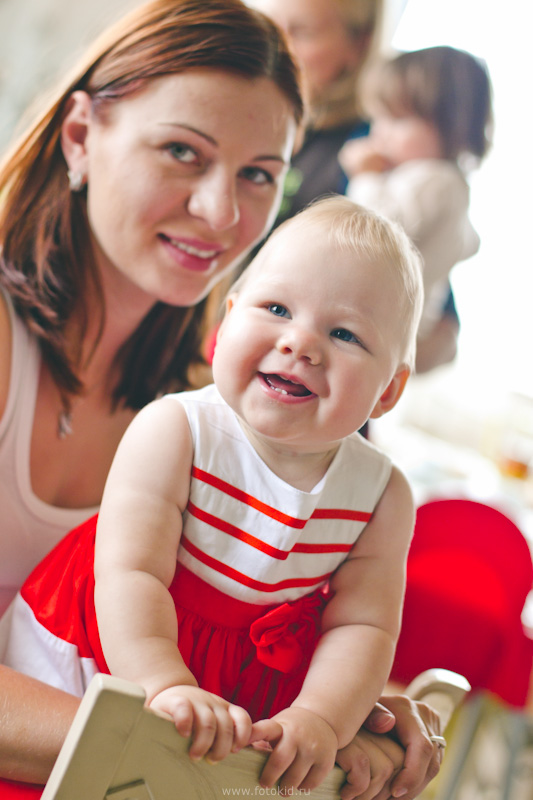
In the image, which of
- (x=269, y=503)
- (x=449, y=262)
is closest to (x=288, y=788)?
(x=269, y=503)

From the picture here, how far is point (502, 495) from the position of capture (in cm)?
257

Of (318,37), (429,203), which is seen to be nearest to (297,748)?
(429,203)

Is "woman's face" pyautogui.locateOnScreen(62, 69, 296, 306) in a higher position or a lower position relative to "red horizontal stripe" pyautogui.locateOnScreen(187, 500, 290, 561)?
higher

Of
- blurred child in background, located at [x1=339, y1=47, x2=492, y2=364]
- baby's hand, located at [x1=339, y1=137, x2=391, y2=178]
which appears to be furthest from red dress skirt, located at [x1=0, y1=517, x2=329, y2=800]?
baby's hand, located at [x1=339, y1=137, x2=391, y2=178]

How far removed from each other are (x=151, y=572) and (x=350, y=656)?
18cm

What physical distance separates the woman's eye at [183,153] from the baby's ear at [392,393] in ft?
1.05


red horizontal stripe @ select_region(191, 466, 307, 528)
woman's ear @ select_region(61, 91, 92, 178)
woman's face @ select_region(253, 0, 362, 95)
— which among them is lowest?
red horizontal stripe @ select_region(191, 466, 307, 528)

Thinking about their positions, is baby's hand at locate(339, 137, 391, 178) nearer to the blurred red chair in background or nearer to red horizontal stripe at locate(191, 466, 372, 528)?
the blurred red chair in background

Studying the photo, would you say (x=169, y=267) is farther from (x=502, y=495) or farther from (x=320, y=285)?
(x=502, y=495)

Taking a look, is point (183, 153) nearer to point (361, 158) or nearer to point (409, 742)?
point (409, 742)

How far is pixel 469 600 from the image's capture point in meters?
1.48

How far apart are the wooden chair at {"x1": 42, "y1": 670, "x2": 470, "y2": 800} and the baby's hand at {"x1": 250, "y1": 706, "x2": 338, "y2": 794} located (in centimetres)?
1

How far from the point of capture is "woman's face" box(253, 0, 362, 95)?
1.98m

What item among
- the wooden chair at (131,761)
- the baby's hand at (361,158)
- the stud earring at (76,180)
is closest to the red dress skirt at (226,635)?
the wooden chair at (131,761)
